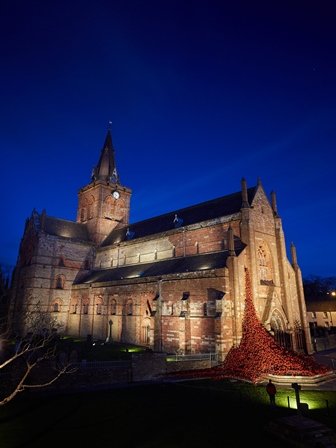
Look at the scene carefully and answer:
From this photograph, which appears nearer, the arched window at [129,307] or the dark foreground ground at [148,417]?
the dark foreground ground at [148,417]

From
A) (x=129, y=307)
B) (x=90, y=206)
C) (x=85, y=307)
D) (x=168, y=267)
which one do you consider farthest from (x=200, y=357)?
(x=90, y=206)

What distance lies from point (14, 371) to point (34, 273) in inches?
1050

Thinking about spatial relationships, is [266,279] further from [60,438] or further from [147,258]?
[60,438]

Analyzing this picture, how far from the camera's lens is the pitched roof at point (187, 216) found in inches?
1225

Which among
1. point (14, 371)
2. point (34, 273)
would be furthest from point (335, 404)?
point (34, 273)

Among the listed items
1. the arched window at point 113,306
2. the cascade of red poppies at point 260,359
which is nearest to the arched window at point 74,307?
the arched window at point 113,306

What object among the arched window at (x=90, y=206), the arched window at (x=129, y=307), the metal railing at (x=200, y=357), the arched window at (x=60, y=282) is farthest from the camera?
the arched window at (x=90, y=206)

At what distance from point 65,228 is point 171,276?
25.2 meters

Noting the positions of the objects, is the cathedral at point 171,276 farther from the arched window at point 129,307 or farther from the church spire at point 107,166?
the church spire at point 107,166

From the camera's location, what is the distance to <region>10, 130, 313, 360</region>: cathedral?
25203mm

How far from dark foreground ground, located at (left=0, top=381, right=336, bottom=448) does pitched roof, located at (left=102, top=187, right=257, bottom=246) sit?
59.1 ft

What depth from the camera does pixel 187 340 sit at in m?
25.1

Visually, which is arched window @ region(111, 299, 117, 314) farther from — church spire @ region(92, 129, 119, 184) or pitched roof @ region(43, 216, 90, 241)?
church spire @ region(92, 129, 119, 184)

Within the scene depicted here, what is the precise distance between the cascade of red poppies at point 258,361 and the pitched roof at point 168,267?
6.16 m
